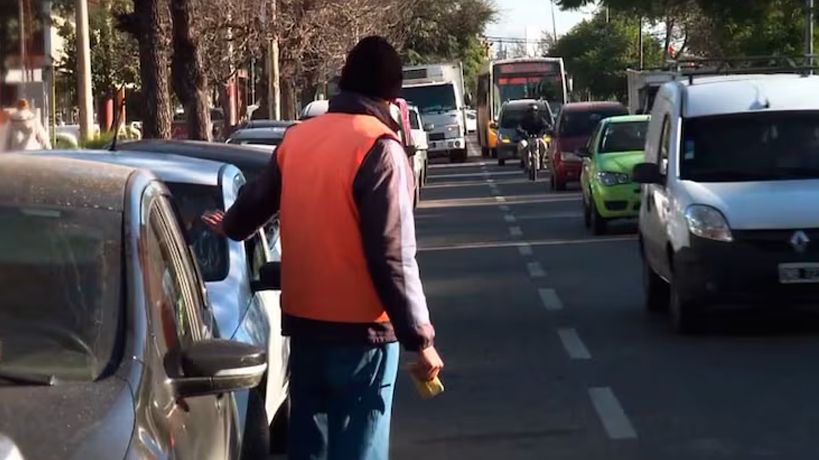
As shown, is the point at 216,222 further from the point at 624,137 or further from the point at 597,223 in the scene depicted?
the point at 624,137

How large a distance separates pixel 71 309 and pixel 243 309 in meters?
2.74

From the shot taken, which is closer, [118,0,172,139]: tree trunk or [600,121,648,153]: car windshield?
[118,0,172,139]: tree trunk

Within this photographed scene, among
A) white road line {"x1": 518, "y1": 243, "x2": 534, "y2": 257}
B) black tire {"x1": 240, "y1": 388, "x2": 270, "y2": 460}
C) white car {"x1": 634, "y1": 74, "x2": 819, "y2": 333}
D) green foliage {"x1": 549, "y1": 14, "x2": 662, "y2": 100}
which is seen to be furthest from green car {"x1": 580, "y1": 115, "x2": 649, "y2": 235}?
green foliage {"x1": 549, "y1": 14, "x2": 662, "y2": 100}

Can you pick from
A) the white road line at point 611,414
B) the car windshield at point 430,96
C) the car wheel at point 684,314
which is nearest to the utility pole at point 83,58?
the car wheel at point 684,314

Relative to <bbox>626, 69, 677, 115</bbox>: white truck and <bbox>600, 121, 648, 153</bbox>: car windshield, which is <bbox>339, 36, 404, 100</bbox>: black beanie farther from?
<bbox>626, 69, 677, 115</bbox>: white truck

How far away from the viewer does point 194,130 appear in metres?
25.8

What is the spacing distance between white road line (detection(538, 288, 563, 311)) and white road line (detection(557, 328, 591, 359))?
59.6 inches

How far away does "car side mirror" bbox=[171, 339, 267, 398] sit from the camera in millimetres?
4871

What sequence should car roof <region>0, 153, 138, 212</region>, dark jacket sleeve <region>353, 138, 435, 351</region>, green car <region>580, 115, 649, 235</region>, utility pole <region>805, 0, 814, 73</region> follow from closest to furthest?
car roof <region>0, 153, 138, 212</region> < dark jacket sleeve <region>353, 138, 435, 351</region> < green car <region>580, 115, 649, 235</region> < utility pole <region>805, 0, 814, 73</region>

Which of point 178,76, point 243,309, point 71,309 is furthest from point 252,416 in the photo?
point 178,76

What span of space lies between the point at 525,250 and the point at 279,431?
1238 centimetres

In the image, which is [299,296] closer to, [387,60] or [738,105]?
[387,60]

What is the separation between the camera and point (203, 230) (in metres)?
8.47

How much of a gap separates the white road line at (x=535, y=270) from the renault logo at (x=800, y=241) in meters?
5.55
